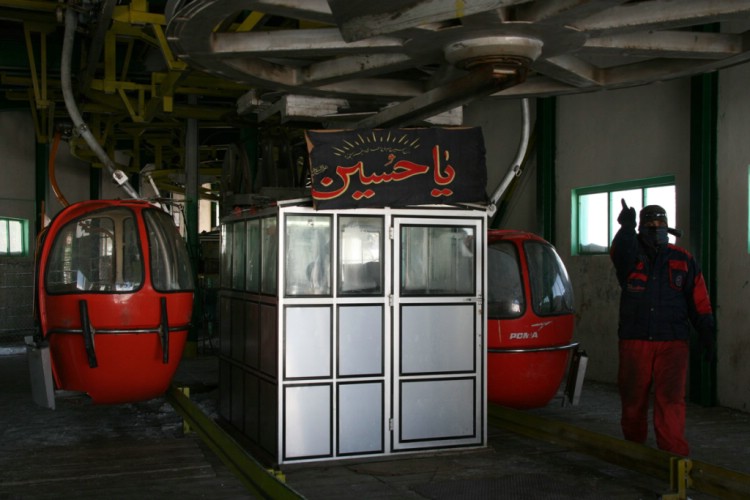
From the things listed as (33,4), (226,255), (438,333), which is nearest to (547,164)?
(226,255)

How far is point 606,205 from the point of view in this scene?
11.1 metres

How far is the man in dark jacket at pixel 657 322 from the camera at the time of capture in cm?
641

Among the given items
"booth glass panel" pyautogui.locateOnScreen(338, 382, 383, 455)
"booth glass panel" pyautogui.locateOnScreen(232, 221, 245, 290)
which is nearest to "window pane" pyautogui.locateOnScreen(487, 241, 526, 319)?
"booth glass panel" pyautogui.locateOnScreen(338, 382, 383, 455)

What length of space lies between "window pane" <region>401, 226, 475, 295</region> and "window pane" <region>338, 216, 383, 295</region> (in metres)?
0.23

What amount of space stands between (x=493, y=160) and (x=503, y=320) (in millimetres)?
5978

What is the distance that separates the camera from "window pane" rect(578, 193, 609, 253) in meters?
11.1

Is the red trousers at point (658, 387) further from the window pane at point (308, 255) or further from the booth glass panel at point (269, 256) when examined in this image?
the booth glass panel at point (269, 256)

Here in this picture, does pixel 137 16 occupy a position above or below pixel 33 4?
below

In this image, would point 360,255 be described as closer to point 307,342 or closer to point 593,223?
point 307,342

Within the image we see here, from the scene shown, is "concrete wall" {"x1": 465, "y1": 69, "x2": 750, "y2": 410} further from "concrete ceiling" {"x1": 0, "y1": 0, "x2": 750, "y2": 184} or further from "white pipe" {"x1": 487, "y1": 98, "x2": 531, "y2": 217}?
"concrete ceiling" {"x1": 0, "y1": 0, "x2": 750, "y2": 184}

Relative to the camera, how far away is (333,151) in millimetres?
6914

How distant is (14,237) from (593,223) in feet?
40.2

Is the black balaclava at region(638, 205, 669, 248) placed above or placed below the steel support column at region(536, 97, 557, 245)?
below

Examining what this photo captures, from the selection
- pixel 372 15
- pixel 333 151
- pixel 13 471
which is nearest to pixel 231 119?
pixel 333 151
